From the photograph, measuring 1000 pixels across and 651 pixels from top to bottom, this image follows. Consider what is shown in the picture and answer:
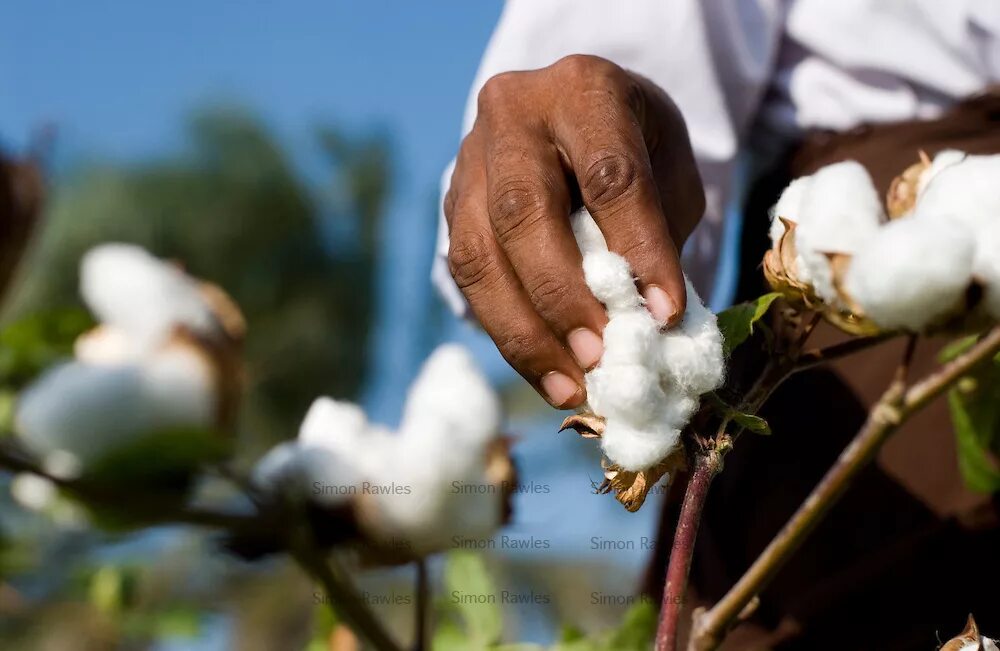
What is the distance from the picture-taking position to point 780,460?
1082 millimetres

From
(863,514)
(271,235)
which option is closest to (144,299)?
(863,514)

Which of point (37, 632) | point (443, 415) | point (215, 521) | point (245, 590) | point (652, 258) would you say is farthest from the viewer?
point (245, 590)

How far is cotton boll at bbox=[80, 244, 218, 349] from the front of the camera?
34cm

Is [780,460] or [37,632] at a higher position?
[780,460]

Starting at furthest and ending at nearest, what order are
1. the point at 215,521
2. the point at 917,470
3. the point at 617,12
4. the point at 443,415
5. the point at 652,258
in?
the point at 617,12
the point at 917,470
the point at 652,258
the point at 443,415
the point at 215,521

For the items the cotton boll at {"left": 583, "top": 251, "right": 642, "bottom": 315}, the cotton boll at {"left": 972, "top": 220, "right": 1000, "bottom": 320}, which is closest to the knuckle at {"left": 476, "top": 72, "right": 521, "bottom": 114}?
the cotton boll at {"left": 583, "top": 251, "right": 642, "bottom": 315}

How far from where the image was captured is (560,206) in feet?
2.24

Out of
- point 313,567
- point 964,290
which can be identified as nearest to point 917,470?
point 964,290

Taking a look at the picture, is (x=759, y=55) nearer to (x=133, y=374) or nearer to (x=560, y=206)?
(x=560, y=206)

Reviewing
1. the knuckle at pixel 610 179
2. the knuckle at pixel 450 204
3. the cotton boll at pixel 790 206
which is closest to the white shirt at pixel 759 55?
the knuckle at pixel 450 204

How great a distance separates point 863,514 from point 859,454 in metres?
0.68

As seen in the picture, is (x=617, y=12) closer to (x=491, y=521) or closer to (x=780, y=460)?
(x=780, y=460)

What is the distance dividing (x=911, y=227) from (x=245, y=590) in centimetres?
567

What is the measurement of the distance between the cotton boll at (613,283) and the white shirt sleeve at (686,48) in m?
0.54
